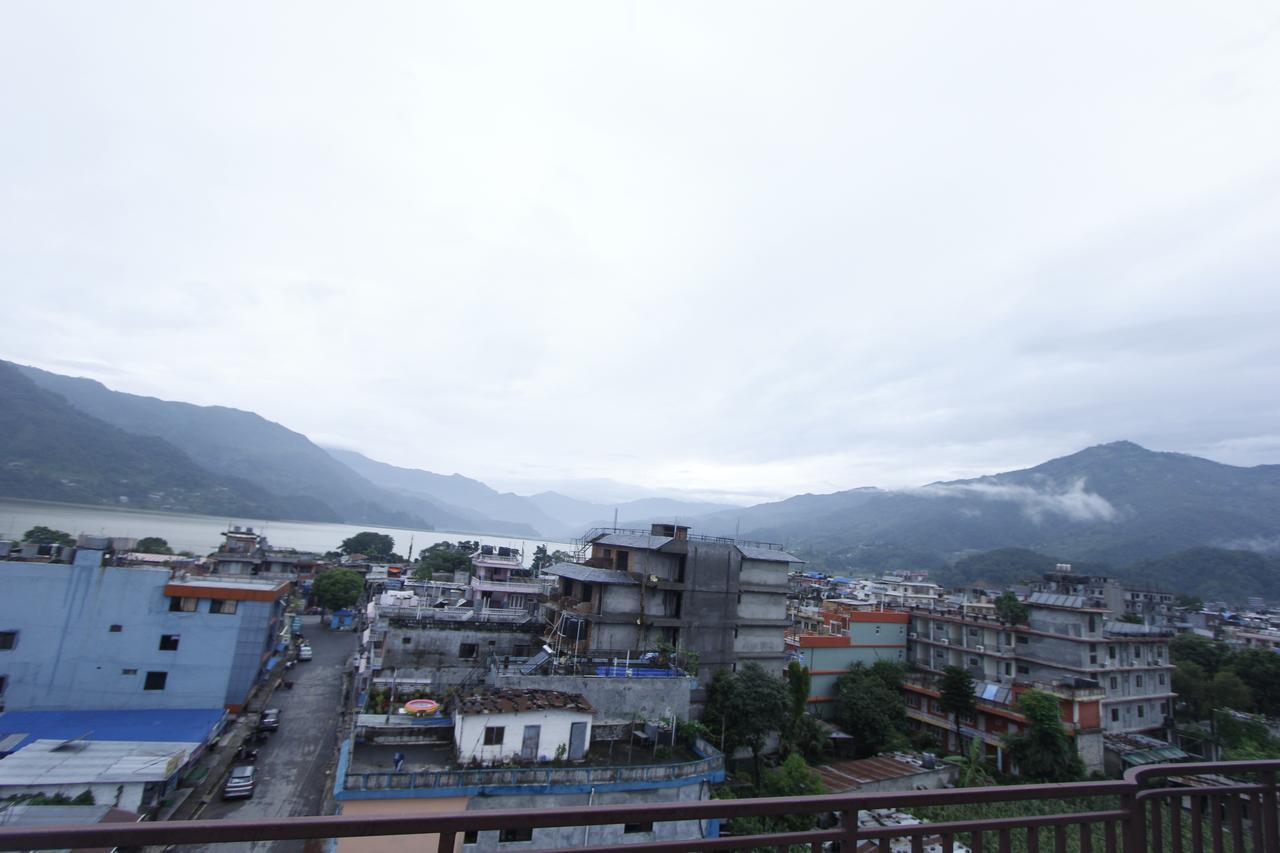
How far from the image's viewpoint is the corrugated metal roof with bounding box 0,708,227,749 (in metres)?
17.0

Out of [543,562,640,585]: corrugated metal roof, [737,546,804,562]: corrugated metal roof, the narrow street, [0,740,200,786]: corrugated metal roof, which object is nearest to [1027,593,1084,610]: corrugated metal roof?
[737,546,804,562]: corrugated metal roof

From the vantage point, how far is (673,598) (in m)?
24.6

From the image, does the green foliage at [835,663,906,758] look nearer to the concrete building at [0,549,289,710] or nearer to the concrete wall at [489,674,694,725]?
the concrete wall at [489,674,694,725]

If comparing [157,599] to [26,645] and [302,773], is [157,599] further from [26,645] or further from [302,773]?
[302,773]

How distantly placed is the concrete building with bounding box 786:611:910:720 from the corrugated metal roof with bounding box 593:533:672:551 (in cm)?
945

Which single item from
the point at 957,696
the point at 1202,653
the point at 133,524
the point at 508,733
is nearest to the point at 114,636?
the point at 508,733

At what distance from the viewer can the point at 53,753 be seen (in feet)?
49.0

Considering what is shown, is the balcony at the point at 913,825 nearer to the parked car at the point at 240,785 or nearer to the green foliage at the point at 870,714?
the parked car at the point at 240,785

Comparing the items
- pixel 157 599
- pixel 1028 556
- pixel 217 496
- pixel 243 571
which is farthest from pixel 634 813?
pixel 217 496

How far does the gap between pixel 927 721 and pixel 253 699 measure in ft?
95.7

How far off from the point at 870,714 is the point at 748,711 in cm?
776

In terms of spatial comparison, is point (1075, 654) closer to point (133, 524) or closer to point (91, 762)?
point (91, 762)

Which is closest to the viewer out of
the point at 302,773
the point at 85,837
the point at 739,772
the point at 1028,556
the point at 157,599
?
the point at 85,837

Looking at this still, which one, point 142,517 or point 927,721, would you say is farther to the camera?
point 142,517
